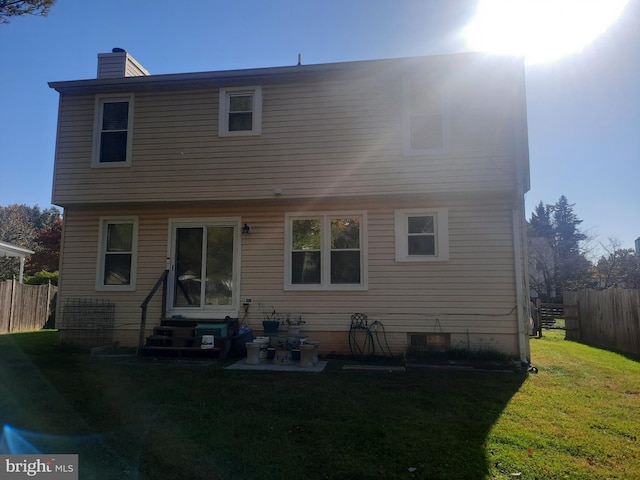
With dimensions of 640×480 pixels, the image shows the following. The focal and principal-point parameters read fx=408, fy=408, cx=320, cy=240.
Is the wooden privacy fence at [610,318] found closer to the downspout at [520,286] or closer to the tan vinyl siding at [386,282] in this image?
the downspout at [520,286]

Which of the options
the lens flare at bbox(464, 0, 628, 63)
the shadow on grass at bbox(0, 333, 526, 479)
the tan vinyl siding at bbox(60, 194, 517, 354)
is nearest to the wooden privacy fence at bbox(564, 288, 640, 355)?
the tan vinyl siding at bbox(60, 194, 517, 354)

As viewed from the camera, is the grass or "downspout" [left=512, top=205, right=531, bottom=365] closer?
the grass

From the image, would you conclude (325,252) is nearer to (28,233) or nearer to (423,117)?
(423,117)

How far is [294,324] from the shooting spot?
8227 mm

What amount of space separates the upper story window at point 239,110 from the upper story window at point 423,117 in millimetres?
3119

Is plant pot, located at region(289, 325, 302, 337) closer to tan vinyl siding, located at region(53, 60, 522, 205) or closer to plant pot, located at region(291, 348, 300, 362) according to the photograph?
A: plant pot, located at region(291, 348, 300, 362)

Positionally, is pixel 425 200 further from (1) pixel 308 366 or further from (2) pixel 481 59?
(1) pixel 308 366

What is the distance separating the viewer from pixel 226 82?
28.9 feet

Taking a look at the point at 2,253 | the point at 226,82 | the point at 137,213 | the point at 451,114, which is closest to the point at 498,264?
the point at 451,114

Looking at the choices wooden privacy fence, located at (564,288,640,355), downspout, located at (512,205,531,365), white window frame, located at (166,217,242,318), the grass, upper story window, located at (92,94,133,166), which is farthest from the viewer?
wooden privacy fence, located at (564,288,640,355)

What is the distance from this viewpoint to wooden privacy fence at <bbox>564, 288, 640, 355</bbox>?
9.43 m

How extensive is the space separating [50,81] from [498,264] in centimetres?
1035

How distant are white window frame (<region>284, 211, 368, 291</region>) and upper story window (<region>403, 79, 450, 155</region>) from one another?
1807mm

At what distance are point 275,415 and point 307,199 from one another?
4.82 meters
